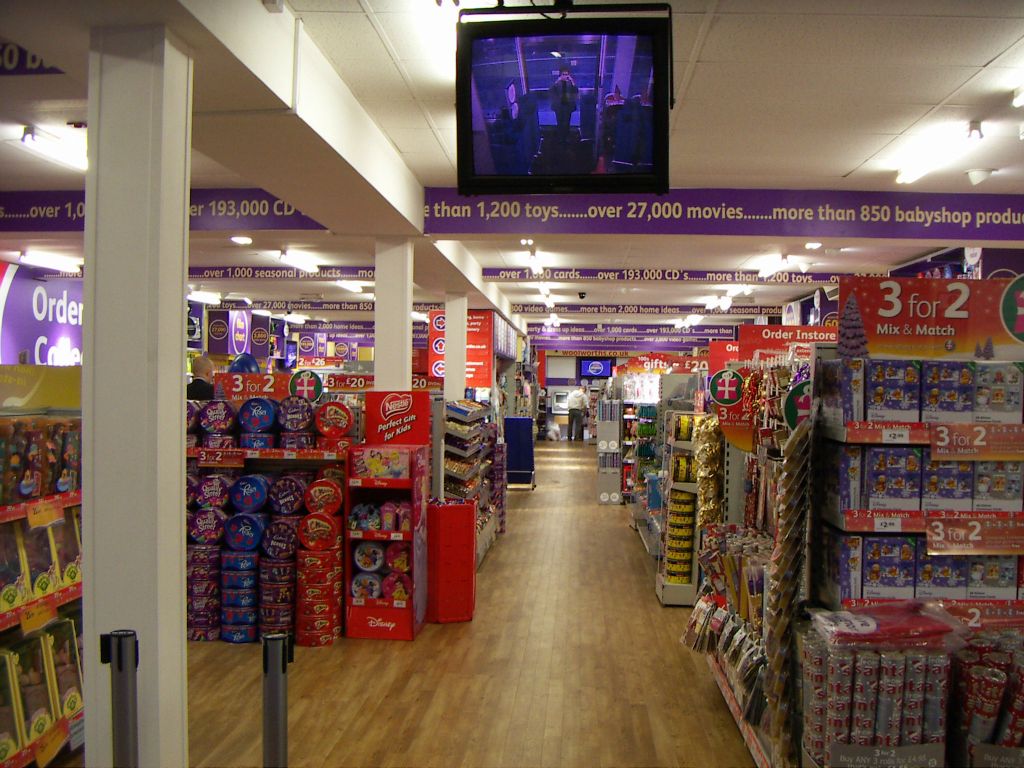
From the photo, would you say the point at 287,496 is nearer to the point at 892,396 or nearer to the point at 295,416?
the point at 295,416

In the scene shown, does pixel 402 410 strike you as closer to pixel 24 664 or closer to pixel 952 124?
pixel 24 664

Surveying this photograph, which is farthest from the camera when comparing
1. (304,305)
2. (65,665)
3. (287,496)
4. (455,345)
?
(304,305)

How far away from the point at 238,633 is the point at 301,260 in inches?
248

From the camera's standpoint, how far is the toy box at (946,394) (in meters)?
3.02

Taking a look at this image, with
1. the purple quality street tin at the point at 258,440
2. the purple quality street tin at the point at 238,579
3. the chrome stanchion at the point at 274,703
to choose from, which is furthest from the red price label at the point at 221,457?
the chrome stanchion at the point at 274,703

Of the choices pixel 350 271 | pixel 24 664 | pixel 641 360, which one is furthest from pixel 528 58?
pixel 641 360

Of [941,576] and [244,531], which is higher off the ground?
[941,576]

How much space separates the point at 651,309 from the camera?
17062 millimetres

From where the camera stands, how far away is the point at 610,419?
11672 millimetres

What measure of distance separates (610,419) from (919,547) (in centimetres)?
862

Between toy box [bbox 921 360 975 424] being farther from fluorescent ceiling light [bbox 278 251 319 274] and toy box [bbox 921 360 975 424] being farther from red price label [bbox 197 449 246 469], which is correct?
fluorescent ceiling light [bbox 278 251 319 274]

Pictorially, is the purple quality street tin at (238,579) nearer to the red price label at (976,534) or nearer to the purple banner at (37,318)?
the red price label at (976,534)

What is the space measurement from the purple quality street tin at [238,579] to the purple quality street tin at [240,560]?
0.10ft

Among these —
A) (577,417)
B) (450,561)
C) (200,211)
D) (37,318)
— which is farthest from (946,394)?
(577,417)
